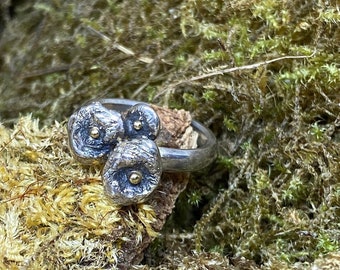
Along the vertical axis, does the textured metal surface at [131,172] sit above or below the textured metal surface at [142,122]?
below

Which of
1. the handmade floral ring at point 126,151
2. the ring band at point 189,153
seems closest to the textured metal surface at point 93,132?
the handmade floral ring at point 126,151

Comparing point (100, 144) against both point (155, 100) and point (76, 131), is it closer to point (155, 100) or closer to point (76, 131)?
point (76, 131)

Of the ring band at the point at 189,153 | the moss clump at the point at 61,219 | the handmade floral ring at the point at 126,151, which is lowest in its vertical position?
the moss clump at the point at 61,219

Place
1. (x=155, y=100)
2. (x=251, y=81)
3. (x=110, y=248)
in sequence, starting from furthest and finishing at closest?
1. (x=155, y=100)
2. (x=251, y=81)
3. (x=110, y=248)

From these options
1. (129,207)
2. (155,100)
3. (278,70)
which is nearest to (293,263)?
(129,207)

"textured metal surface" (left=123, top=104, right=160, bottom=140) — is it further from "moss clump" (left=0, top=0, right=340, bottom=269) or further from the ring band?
"moss clump" (left=0, top=0, right=340, bottom=269)

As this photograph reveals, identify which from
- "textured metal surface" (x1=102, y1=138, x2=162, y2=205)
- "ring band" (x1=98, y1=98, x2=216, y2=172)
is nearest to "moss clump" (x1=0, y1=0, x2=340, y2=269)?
"ring band" (x1=98, y1=98, x2=216, y2=172)

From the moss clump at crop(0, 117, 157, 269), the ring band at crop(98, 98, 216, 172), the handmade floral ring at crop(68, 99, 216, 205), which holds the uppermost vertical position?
the handmade floral ring at crop(68, 99, 216, 205)

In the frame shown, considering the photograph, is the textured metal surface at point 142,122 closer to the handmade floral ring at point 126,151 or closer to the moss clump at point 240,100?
the handmade floral ring at point 126,151
